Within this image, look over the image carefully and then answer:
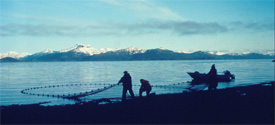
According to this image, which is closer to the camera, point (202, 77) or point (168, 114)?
point (168, 114)

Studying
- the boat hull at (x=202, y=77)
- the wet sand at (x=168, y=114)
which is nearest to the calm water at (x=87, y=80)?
the boat hull at (x=202, y=77)

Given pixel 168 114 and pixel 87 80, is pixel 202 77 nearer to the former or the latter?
pixel 87 80

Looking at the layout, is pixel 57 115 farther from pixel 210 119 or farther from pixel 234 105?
pixel 234 105

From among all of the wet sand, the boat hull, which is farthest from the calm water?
the wet sand

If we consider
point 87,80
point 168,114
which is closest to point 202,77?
point 87,80

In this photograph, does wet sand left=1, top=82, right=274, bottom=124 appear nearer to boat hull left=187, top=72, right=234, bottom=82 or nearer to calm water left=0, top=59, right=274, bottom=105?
calm water left=0, top=59, right=274, bottom=105

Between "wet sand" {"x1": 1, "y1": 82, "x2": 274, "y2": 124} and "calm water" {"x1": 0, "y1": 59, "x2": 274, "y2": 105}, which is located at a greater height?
"wet sand" {"x1": 1, "y1": 82, "x2": 274, "y2": 124}

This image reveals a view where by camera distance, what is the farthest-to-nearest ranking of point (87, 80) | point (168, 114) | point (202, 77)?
point (87, 80)
point (202, 77)
point (168, 114)

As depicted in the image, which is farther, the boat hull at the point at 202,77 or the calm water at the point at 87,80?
the boat hull at the point at 202,77

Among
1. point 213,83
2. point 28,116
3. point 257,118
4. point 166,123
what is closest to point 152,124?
point 166,123

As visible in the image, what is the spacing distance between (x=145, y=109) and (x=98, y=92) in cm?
860

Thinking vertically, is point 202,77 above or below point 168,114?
above

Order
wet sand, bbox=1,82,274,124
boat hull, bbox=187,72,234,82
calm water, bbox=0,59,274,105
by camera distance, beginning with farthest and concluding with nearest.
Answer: boat hull, bbox=187,72,234,82, calm water, bbox=0,59,274,105, wet sand, bbox=1,82,274,124

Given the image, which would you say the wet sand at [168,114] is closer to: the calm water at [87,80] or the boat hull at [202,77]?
the calm water at [87,80]
